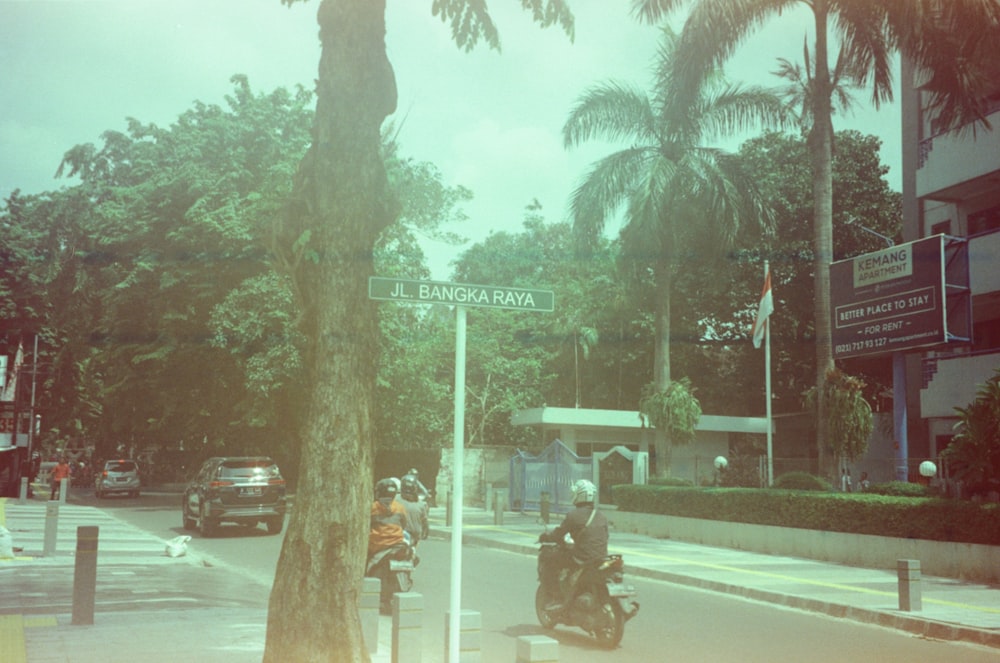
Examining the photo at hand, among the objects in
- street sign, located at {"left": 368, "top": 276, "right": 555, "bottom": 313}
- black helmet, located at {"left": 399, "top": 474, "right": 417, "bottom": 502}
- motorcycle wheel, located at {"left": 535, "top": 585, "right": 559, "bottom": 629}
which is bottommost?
motorcycle wheel, located at {"left": 535, "top": 585, "right": 559, "bottom": 629}

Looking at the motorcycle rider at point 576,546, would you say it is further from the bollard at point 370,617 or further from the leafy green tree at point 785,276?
the leafy green tree at point 785,276

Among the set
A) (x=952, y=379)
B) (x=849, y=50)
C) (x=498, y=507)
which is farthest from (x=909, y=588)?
(x=498, y=507)

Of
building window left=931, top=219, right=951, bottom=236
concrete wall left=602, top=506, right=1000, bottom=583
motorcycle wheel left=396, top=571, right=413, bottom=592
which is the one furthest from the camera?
building window left=931, top=219, right=951, bottom=236

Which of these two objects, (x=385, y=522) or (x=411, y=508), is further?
(x=411, y=508)

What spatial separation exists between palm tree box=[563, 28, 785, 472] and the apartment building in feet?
15.0

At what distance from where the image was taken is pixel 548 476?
105 ft

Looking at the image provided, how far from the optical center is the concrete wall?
52.6ft

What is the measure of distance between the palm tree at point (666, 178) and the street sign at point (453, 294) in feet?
70.5

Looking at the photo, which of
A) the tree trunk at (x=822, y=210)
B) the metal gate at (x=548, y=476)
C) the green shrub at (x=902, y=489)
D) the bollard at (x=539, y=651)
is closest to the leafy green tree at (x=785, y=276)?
the metal gate at (x=548, y=476)

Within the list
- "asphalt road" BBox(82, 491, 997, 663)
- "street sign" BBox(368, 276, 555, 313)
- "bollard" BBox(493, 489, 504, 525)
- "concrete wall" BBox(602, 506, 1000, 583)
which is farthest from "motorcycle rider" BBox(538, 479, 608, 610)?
"bollard" BBox(493, 489, 504, 525)

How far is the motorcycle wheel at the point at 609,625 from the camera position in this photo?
9727 millimetres

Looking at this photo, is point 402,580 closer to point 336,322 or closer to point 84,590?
point 84,590

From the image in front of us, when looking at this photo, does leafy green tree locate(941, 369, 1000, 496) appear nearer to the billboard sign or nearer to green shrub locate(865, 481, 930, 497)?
green shrub locate(865, 481, 930, 497)

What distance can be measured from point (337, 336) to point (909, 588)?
8.60m
